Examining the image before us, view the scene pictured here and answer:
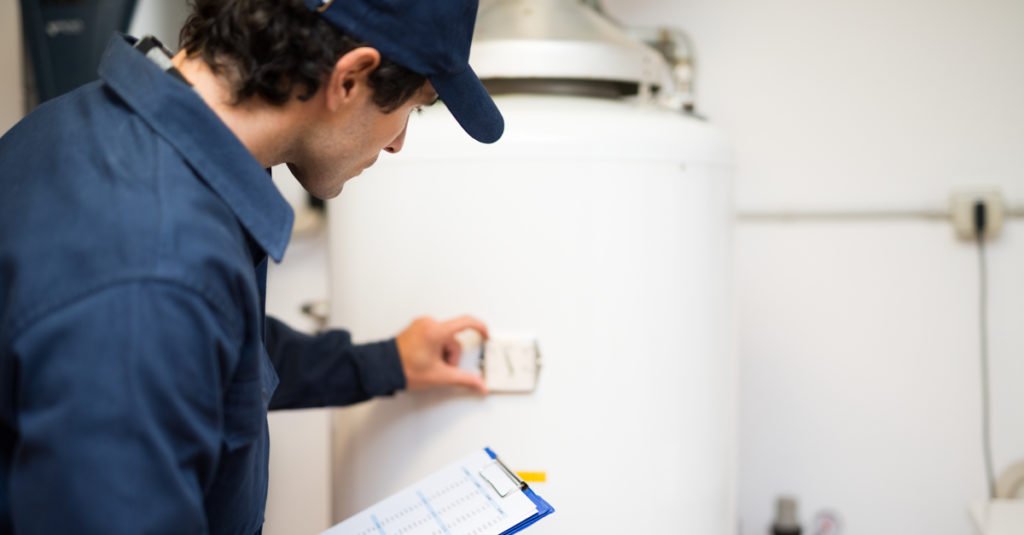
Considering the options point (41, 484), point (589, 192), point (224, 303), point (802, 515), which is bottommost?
point (802, 515)

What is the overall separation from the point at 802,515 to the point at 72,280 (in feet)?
4.57

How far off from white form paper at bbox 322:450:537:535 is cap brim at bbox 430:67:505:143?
322mm

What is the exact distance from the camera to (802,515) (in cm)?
162

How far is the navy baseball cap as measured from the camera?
0.67m

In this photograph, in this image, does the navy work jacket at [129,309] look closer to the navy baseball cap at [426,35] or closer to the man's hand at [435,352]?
the navy baseball cap at [426,35]

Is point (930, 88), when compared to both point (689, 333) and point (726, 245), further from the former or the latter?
point (689, 333)

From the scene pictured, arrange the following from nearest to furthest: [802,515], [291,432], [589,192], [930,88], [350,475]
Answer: [589,192] → [350,475] → [930,88] → [802,515] → [291,432]

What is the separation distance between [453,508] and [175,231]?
0.39 meters

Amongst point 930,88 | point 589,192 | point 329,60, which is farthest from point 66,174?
point 930,88

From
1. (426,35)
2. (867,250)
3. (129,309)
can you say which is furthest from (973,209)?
(129,309)

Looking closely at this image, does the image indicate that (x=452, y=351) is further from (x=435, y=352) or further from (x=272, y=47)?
(x=272, y=47)

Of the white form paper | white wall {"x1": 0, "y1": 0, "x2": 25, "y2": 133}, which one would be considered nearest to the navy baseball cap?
the white form paper

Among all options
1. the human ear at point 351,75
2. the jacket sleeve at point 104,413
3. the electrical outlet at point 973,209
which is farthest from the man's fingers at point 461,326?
the electrical outlet at point 973,209

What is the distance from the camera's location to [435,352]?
1074mm
